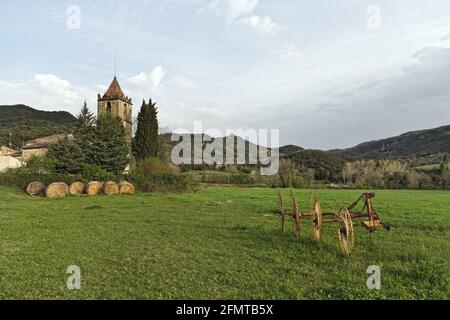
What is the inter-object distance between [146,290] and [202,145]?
64010 mm

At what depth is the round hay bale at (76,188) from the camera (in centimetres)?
2459

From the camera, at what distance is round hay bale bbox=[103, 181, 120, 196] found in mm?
25266

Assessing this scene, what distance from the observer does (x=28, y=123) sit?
9288 cm

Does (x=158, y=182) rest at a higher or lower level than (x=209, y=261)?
higher

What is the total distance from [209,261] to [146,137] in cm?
4203

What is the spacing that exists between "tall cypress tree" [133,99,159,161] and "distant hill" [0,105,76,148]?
1106 inches

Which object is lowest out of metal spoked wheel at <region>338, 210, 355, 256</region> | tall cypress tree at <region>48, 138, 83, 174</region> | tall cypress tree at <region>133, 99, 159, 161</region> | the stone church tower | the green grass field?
the green grass field

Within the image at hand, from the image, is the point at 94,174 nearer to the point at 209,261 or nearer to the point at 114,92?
the point at 209,261

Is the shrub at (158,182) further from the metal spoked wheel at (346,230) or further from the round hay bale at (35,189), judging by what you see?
the metal spoked wheel at (346,230)

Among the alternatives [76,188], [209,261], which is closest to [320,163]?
[76,188]

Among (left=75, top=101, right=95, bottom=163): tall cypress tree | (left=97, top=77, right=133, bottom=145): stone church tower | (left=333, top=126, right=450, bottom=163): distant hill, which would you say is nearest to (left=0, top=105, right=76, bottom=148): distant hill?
(left=97, top=77, right=133, bottom=145): stone church tower

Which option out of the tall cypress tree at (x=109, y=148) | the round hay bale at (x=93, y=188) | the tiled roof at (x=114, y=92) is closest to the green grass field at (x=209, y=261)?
the round hay bale at (x=93, y=188)

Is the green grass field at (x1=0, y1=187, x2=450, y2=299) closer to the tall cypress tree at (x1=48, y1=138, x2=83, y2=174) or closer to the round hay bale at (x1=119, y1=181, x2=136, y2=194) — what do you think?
the round hay bale at (x1=119, y1=181, x2=136, y2=194)
